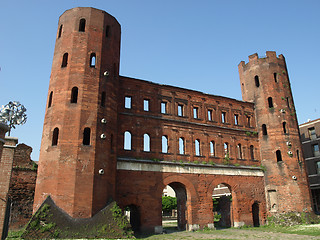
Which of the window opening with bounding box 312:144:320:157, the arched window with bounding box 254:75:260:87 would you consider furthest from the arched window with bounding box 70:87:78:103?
the window opening with bounding box 312:144:320:157

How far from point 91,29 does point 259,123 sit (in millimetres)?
17305

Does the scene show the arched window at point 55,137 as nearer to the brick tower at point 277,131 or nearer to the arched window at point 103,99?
→ the arched window at point 103,99

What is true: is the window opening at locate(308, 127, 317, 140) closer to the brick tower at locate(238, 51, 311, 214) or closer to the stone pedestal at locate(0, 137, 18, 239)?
the brick tower at locate(238, 51, 311, 214)

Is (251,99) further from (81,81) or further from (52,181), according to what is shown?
(52,181)

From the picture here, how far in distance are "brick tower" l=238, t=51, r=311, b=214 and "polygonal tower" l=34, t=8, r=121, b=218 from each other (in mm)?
14396

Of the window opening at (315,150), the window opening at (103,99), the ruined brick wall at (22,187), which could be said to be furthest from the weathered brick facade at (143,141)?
the window opening at (315,150)

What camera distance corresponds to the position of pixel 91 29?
19453mm

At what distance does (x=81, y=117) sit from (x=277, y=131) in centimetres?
1765

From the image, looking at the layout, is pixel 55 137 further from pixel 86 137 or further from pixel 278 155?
pixel 278 155

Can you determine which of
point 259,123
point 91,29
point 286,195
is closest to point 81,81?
point 91,29

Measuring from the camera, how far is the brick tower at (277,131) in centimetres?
2372

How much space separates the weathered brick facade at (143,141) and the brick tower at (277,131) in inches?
3.9

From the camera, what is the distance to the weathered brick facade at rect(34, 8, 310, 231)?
16.7 metres

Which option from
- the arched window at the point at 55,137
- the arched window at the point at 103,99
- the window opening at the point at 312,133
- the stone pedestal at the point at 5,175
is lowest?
the stone pedestal at the point at 5,175
